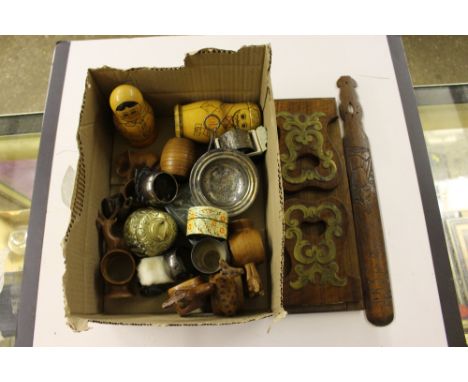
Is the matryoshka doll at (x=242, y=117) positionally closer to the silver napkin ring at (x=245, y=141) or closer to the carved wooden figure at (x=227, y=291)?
the silver napkin ring at (x=245, y=141)

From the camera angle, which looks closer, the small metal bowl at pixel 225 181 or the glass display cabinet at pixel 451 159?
the small metal bowl at pixel 225 181

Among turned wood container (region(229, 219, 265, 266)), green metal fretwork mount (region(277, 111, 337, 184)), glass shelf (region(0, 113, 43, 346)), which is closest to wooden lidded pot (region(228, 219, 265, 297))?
turned wood container (region(229, 219, 265, 266))

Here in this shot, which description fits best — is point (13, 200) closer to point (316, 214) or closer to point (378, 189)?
point (316, 214)

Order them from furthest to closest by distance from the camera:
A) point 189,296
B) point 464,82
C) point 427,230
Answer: point 464,82
point 427,230
point 189,296

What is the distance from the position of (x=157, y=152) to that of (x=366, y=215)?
62 centimetres

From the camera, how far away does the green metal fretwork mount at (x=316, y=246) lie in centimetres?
104

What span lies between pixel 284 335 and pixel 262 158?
48 cm

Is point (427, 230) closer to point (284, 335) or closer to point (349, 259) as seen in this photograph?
point (349, 259)

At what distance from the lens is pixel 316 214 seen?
108cm

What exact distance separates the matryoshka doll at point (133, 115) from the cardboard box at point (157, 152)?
0.05 metres

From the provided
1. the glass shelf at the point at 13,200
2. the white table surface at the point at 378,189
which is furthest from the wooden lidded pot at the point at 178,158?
the glass shelf at the point at 13,200

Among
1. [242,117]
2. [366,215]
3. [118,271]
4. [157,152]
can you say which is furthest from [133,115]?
[366,215]

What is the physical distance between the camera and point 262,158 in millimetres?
1118

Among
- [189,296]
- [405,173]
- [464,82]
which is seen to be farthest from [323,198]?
[464,82]
